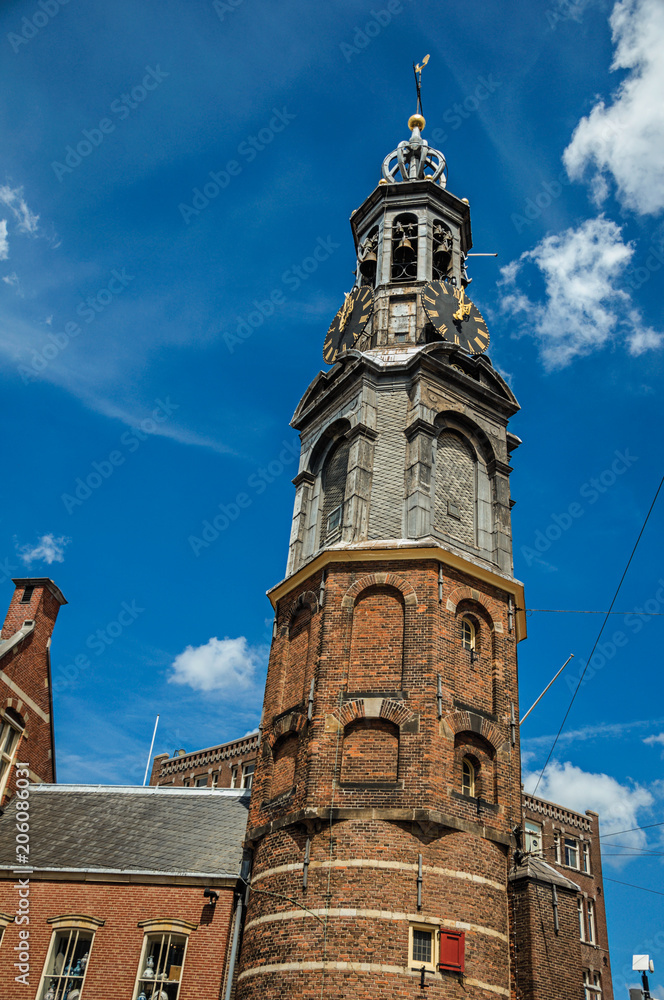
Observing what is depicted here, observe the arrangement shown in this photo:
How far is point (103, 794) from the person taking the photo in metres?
29.4

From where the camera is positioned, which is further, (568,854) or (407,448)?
(568,854)

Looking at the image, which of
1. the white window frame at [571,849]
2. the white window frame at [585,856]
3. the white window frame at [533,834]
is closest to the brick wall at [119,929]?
the white window frame at [533,834]

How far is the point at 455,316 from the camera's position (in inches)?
1255

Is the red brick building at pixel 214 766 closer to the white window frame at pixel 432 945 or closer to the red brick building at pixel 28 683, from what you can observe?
the red brick building at pixel 28 683

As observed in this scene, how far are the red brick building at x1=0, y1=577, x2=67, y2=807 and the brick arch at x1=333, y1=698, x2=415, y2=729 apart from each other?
13857 millimetres

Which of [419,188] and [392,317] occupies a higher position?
[419,188]

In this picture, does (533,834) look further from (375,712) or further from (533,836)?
(375,712)

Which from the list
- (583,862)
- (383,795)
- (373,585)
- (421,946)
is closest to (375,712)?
(383,795)

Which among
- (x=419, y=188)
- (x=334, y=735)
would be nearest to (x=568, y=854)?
(x=334, y=735)

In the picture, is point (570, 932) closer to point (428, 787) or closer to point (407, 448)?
point (428, 787)

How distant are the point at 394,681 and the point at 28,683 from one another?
15700mm

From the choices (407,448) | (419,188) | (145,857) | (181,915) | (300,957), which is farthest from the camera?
(419,188)

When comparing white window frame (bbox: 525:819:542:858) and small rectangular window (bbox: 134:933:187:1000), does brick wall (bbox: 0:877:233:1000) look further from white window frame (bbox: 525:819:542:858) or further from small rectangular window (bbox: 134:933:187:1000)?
white window frame (bbox: 525:819:542:858)

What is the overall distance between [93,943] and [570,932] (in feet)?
39.6
